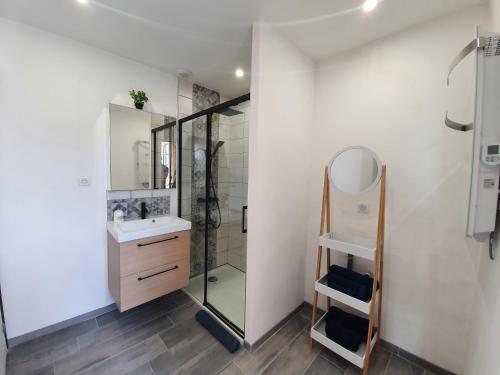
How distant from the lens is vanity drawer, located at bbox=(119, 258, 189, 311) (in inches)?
69.1

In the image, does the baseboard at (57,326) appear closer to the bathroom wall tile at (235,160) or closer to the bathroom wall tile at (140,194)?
the bathroom wall tile at (140,194)

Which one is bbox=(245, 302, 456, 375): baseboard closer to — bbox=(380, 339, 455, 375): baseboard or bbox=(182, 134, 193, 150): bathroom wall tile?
bbox=(380, 339, 455, 375): baseboard

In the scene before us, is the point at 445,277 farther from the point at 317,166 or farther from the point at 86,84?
the point at 86,84

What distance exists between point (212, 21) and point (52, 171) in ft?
5.61

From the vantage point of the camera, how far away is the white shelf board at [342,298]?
4.67 ft

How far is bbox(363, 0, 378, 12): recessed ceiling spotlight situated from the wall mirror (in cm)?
194

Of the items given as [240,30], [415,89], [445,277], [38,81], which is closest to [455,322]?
[445,277]

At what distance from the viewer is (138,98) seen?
204 cm

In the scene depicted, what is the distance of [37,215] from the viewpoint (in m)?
1.66

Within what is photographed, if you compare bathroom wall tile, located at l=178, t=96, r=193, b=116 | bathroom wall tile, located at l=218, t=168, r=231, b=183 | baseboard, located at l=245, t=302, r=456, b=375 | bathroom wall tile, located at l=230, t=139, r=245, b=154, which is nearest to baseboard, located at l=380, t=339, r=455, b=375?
baseboard, located at l=245, t=302, r=456, b=375

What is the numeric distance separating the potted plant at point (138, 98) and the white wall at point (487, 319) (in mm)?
2488

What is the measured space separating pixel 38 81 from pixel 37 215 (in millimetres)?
1041

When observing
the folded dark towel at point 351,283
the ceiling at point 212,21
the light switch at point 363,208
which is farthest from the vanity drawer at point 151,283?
the ceiling at point 212,21

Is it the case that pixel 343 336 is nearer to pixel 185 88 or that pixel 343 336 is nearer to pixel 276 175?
pixel 276 175
